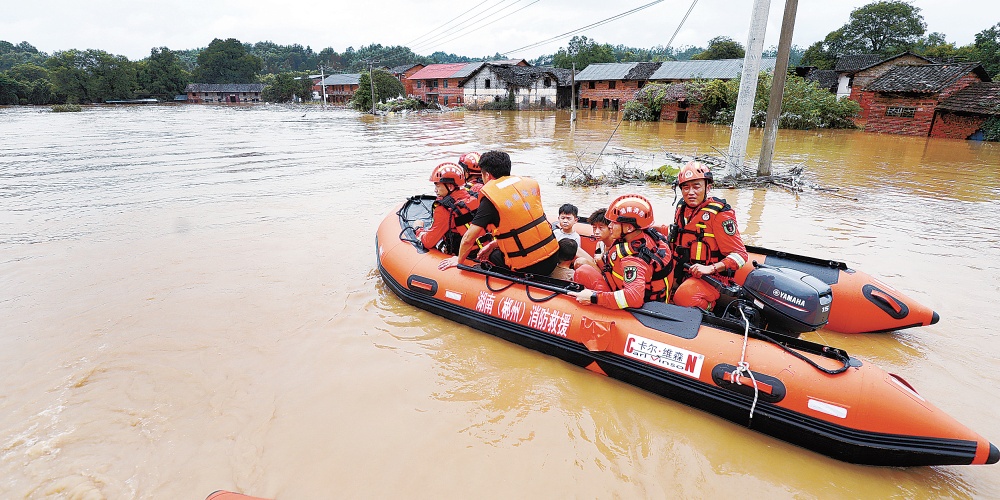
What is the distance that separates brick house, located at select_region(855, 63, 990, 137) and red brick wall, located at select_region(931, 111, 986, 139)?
0.10 metres

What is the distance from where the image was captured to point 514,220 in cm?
371

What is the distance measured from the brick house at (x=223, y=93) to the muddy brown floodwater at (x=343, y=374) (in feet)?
203

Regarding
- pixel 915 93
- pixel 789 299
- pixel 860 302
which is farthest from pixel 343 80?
pixel 789 299

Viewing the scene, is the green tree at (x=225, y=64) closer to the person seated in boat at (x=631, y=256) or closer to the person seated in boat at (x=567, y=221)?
the person seated in boat at (x=567, y=221)

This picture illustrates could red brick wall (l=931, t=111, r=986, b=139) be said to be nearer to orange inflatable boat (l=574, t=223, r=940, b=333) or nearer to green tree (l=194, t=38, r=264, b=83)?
orange inflatable boat (l=574, t=223, r=940, b=333)

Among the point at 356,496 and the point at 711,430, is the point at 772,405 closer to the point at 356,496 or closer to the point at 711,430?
the point at 711,430

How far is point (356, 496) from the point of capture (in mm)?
2557

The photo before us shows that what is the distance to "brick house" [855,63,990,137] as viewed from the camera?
59.8 ft

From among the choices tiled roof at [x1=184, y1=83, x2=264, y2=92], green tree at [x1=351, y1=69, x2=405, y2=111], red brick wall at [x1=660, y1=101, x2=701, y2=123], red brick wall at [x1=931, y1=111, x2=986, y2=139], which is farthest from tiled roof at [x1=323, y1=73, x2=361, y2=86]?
red brick wall at [x1=931, y1=111, x2=986, y2=139]

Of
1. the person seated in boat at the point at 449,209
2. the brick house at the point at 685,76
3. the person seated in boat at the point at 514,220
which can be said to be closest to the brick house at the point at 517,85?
the brick house at the point at 685,76

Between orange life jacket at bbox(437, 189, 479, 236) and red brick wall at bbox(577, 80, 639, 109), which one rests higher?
red brick wall at bbox(577, 80, 639, 109)

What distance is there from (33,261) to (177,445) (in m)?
4.85

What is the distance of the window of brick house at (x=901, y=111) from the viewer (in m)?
19.0

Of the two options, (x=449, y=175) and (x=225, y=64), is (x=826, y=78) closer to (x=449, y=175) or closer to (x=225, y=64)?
(x=449, y=175)
